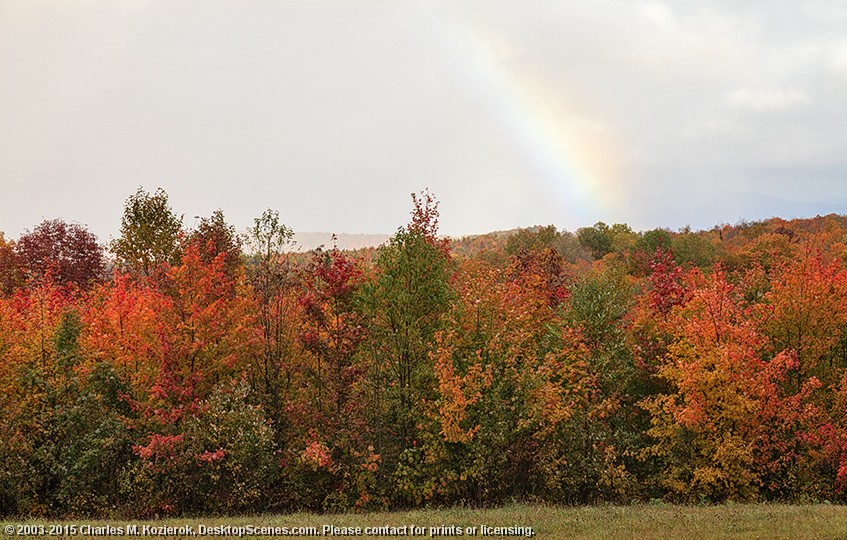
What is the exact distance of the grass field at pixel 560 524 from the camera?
19141mm

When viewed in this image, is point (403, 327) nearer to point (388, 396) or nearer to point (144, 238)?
point (388, 396)

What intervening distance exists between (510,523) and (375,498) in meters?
11.6

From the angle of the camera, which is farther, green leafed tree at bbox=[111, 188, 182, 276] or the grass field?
green leafed tree at bbox=[111, 188, 182, 276]

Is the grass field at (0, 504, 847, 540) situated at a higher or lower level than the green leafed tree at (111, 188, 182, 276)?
lower

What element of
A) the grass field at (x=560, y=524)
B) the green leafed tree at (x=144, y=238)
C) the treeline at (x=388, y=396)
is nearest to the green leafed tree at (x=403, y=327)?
the treeline at (x=388, y=396)

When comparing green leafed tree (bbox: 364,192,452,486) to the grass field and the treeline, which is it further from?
the grass field

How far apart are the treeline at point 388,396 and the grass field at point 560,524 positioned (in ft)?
21.8

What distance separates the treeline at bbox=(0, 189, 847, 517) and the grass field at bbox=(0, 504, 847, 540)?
6.66m

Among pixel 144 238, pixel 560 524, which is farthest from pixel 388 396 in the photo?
pixel 144 238

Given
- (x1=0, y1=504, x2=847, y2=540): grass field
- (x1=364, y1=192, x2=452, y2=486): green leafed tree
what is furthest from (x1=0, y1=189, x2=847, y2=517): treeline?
(x1=0, y1=504, x2=847, y2=540): grass field

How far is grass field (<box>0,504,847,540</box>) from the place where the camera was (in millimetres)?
19141

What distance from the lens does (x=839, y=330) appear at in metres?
37.5

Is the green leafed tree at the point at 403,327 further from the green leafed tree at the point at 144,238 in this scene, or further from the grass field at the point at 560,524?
the green leafed tree at the point at 144,238

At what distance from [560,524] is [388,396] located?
12.9 metres
